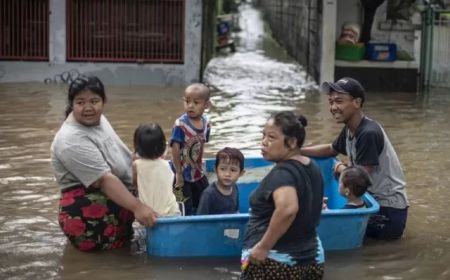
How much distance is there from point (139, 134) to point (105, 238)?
2.86 ft

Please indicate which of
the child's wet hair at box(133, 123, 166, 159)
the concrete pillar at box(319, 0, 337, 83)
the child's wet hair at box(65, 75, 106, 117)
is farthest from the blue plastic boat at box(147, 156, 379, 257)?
the concrete pillar at box(319, 0, 337, 83)

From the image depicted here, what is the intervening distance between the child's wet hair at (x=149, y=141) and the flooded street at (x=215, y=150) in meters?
0.79

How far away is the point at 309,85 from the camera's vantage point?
18000 mm

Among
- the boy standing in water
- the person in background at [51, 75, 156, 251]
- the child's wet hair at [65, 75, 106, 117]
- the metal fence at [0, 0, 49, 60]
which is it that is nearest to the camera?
the person in background at [51, 75, 156, 251]

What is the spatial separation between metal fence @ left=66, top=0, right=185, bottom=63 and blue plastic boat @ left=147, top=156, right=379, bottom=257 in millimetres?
12198

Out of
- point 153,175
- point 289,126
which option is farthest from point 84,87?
point 289,126

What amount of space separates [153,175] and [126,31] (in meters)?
12.5

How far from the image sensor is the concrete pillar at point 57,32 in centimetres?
1722

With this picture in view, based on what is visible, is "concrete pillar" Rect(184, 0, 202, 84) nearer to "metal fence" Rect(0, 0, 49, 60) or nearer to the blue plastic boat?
"metal fence" Rect(0, 0, 49, 60)

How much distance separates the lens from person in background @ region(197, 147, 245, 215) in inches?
229

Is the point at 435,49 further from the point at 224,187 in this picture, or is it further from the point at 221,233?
the point at 221,233

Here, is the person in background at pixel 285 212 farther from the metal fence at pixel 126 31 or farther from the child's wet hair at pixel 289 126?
the metal fence at pixel 126 31

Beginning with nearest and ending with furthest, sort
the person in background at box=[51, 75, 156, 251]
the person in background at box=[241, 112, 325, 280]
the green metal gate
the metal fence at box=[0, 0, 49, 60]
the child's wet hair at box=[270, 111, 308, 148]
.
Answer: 1. the person in background at box=[241, 112, 325, 280]
2. the child's wet hair at box=[270, 111, 308, 148]
3. the person in background at box=[51, 75, 156, 251]
4. the green metal gate
5. the metal fence at box=[0, 0, 49, 60]

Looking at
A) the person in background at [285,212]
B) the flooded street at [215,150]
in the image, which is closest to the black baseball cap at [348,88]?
the flooded street at [215,150]
